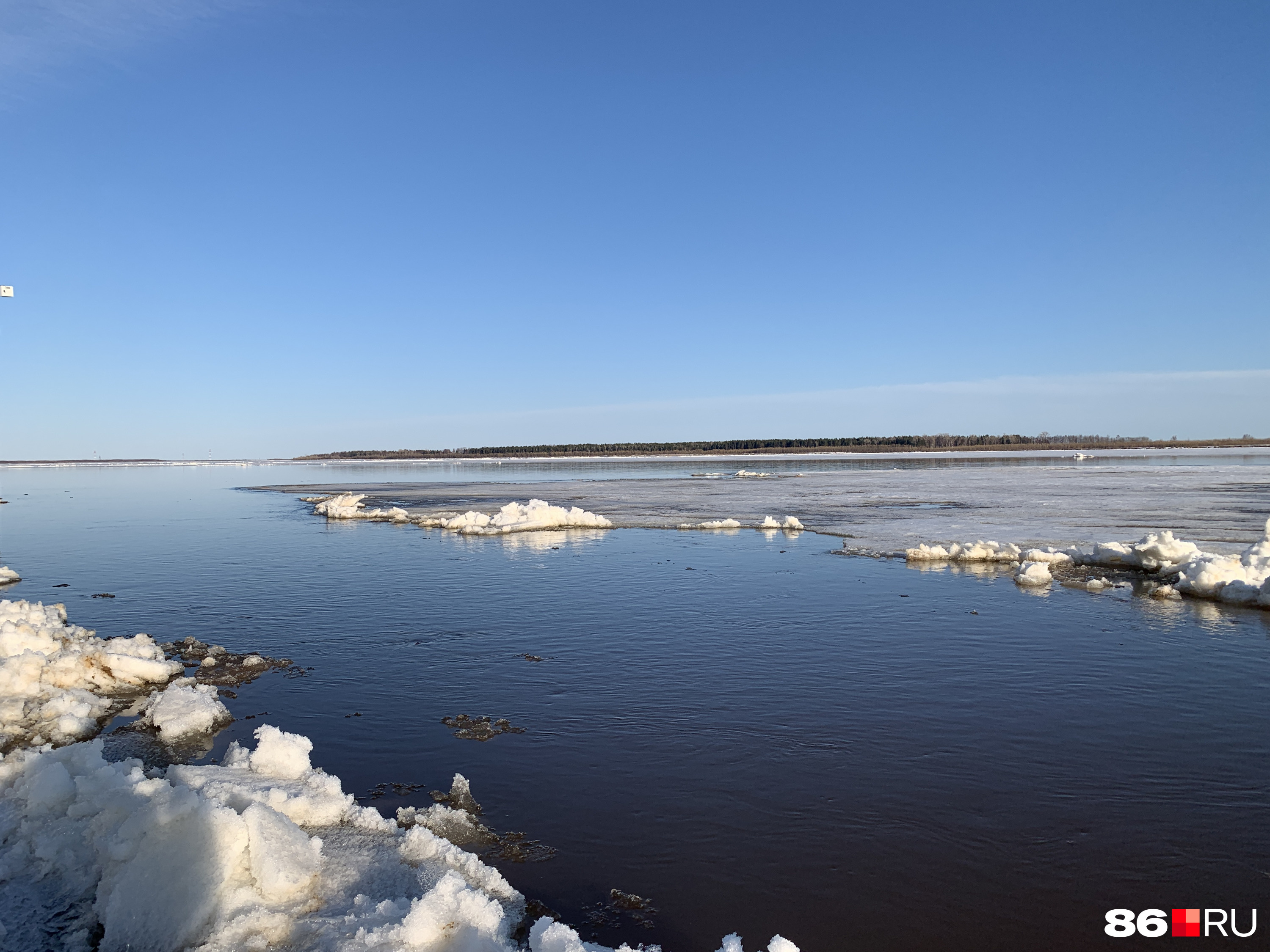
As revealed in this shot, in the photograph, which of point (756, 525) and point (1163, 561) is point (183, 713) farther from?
point (756, 525)

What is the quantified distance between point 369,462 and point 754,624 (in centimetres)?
14457

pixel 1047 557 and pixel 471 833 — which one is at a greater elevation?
pixel 1047 557

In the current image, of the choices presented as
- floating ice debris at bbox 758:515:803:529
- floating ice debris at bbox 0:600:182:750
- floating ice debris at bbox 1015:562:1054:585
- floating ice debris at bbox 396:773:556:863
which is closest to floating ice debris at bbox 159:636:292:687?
floating ice debris at bbox 0:600:182:750

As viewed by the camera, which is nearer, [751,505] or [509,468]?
[751,505]

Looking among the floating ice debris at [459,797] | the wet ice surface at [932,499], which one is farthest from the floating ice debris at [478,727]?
the wet ice surface at [932,499]

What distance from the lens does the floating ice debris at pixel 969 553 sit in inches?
623

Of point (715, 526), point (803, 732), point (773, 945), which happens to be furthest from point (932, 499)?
point (773, 945)

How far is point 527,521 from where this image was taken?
23609 mm

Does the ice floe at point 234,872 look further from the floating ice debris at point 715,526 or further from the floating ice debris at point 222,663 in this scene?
the floating ice debris at point 715,526

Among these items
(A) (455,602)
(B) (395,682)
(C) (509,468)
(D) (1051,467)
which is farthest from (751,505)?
(C) (509,468)

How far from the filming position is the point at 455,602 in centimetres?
1266

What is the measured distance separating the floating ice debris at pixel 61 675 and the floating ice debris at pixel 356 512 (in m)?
18.2

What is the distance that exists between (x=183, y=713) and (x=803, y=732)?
5.61 m

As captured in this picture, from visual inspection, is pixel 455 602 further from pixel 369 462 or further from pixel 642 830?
pixel 369 462
